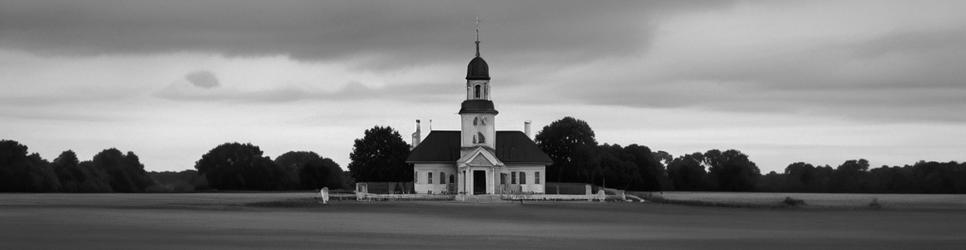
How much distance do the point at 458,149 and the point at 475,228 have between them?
45182 mm

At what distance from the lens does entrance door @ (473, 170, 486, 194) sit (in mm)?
90312

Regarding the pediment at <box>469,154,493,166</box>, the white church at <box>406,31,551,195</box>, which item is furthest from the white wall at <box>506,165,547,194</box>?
the pediment at <box>469,154,493,166</box>

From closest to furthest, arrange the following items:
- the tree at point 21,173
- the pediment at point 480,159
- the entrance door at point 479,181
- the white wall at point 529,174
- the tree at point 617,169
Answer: the pediment at point 480,159 < the entrance door at point 479,181 < the white wall at point 529,174 < the tree at point 617,169 < the tree at point 21,173

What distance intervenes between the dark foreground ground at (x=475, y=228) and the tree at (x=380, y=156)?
3470cm

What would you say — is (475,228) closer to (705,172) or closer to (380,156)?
(380,156)

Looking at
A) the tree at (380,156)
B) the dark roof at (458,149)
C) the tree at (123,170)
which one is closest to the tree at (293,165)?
the tree at (123,170)

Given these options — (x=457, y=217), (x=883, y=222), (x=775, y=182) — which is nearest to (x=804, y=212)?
(x=883, y=222)

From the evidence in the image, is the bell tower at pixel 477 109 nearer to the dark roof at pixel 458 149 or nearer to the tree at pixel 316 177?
the dark roof at pixel 458 149

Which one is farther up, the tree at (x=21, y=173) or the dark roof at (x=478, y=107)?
the dark roof at (x=478, y=107)

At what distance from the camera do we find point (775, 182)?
536ft

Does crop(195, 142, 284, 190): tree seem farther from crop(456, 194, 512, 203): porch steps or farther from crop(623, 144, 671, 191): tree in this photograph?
crop(456, 194, 512, 203): porch steps

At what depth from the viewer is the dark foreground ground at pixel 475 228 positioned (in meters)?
39.1

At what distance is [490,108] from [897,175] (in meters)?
62.2

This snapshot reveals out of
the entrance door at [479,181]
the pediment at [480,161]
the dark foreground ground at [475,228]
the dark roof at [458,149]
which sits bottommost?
the dark foreground ground at [475,228]
